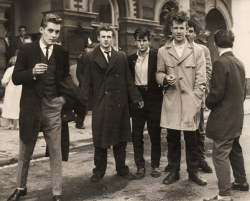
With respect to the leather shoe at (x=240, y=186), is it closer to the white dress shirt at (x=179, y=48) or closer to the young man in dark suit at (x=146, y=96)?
the young man in dark suit at (x=146, y=96)

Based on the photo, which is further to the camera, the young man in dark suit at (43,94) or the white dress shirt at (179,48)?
the white dress shirt at (179,48)

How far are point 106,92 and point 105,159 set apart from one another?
2.96 ft

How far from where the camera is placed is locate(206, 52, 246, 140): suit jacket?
458cm

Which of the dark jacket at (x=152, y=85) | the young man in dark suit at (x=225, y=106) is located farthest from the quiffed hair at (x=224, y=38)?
the dark jacket at (x=152, y=85)

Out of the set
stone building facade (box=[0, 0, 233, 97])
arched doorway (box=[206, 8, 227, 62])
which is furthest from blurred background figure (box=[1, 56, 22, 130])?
arched doorway (box=[206, 8, 227, 62])

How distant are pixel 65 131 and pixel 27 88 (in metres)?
0.67

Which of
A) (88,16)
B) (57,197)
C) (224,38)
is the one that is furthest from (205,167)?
(88,16)

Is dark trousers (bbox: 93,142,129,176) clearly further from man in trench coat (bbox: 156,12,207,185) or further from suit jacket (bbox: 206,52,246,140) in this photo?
suit jacket (bbox: 206,52,246,140)

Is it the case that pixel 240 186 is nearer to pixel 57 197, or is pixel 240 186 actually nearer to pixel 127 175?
pixel 127 175

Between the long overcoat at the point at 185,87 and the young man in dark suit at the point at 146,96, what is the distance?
26 centimetres

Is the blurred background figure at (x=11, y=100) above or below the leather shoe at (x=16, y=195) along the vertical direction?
above

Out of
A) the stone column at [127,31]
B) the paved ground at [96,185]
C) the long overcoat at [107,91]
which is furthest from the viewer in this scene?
the stone column at [127,31]

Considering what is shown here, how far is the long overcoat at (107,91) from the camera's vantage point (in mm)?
5660

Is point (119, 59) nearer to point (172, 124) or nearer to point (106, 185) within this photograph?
point (172, 124)
